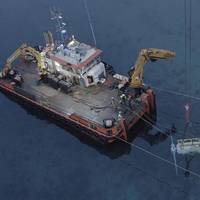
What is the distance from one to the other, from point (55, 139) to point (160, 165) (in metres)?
13.8

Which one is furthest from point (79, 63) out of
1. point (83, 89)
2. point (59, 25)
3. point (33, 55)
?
point (33, 55)

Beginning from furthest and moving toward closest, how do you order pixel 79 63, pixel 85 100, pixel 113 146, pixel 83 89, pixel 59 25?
pixel 59 25
pixel 83 89
pixel 85 100
pixel 79 63
pixel 113 146

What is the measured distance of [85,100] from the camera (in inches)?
2355

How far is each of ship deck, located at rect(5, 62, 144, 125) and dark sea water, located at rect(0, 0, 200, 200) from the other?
2.85 m

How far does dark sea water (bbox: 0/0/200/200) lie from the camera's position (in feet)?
172

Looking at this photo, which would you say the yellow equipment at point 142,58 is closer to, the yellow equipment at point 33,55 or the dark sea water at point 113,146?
the dark sea water at point 113,146

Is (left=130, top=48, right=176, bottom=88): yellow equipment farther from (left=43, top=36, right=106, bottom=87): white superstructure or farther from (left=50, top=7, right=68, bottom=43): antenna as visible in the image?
(left=50, top=7, right=68, bottom=43): antenna

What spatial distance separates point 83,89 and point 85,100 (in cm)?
216

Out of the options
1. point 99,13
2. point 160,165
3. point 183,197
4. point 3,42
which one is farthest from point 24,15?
point 183,197

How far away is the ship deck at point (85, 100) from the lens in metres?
57.3

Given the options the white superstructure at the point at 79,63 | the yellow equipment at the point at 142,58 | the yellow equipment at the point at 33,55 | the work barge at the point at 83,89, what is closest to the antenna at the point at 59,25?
the work barge at the point at 83,89

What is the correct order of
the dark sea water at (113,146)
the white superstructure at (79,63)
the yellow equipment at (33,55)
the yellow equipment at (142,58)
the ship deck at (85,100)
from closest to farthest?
the dark sea water at (113,146) < the yellow equipment at (142,58) < the ship deck at (85,100) < the white superstructure at (79,63) < the yellow equipment at (33,55)

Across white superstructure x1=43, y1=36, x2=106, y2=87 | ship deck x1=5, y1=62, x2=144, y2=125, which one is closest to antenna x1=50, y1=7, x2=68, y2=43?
white superstructure x1=43, y1=36, x2=106, y2=87

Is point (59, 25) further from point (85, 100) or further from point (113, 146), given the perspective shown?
point (113, 146)
